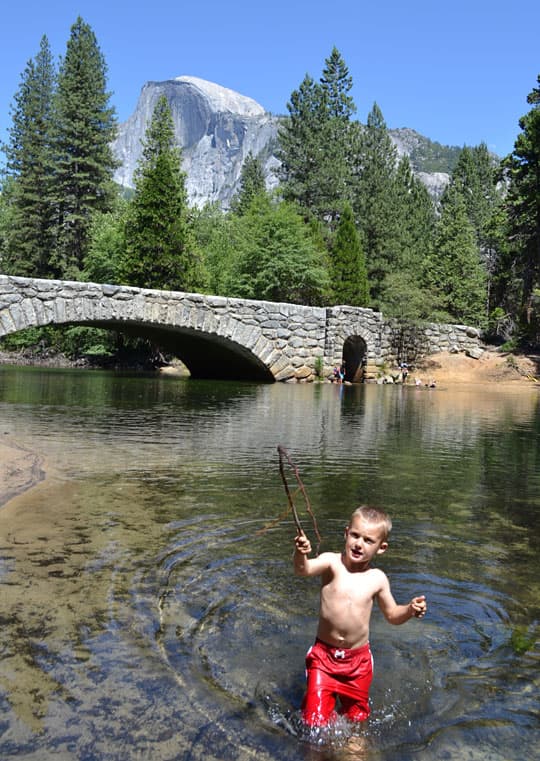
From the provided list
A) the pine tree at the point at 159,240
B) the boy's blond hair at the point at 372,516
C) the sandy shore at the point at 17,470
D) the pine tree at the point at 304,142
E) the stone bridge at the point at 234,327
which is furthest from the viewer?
the pine tree at the point at 304,142

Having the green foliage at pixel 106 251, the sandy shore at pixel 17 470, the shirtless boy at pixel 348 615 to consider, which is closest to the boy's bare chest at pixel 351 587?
the shirtless boy at pixel 348 615

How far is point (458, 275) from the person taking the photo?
A: 4044 cm

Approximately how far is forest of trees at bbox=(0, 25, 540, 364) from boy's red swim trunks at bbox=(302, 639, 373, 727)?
1083 inches

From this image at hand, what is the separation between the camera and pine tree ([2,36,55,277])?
43031mm

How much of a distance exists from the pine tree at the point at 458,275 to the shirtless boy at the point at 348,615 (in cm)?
3635

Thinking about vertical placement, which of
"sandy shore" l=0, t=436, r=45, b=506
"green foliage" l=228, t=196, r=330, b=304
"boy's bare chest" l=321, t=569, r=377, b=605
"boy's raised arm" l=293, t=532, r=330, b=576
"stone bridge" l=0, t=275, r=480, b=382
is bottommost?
"sandy shore" l=0, t=436, r=45, b=506

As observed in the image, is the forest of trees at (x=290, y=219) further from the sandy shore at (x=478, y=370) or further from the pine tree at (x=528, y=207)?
the sandy shore at (x=478, y=370)

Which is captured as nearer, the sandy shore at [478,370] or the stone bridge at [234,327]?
the stone bridge at [234,327]

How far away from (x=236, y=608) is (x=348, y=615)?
0.87 metres

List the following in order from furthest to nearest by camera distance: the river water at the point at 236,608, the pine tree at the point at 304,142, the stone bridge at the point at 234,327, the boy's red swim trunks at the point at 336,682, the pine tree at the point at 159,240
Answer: the pine tree at the point at 304,142
the pine tree at the point at 159,240
the stone bridge at the point at 234,327
the boy's red swim trunks at the point at 336,682
the river water at the point at 236,608

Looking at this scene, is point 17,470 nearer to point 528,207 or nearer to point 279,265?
point 279,265

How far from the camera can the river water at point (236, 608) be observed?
2.25 m

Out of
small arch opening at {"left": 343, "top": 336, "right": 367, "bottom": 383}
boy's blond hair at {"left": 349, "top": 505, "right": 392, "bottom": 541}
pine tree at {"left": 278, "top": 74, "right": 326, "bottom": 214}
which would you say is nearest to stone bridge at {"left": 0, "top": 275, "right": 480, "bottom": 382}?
small arch opening at {"left": 343, "top": 336, "right": 367, "bottom": 383}

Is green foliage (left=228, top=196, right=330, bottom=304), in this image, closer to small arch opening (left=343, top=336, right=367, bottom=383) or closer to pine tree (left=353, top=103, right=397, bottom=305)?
small arch opening (left=343, top=336, right=367, bottom=383)
